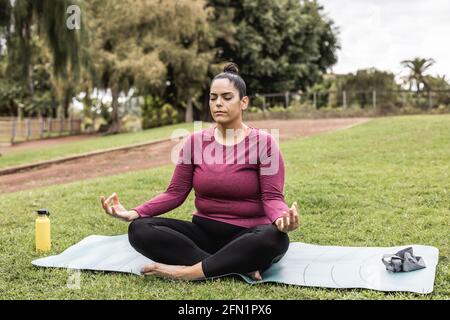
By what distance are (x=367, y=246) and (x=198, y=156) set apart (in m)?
1.70

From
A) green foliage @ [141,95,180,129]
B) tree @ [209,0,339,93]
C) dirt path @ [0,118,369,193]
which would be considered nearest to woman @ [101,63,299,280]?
dirt path @ [0,118,369,193]

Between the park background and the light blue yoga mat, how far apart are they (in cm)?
11

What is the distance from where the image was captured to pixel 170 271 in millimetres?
3529

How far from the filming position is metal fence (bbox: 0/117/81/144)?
21739 millimetres

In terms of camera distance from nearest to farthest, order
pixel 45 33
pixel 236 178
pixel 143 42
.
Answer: pixel 236 178 → pixel 45 33 → pixel 143 42

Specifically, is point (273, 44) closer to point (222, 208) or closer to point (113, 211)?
point (222, 208)

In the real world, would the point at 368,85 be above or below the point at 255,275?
above

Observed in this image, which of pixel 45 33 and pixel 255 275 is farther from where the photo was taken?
pixel 45 33

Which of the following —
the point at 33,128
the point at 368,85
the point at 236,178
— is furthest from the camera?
the point at 33,128

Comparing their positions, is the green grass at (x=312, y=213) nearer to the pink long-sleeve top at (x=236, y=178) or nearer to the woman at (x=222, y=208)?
the woman at (x=222, y=208)

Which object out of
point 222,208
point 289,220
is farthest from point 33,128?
point 289,220

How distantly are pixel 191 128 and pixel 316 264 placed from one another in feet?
51.8

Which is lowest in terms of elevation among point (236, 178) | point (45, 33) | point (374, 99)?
point (236, 178)
